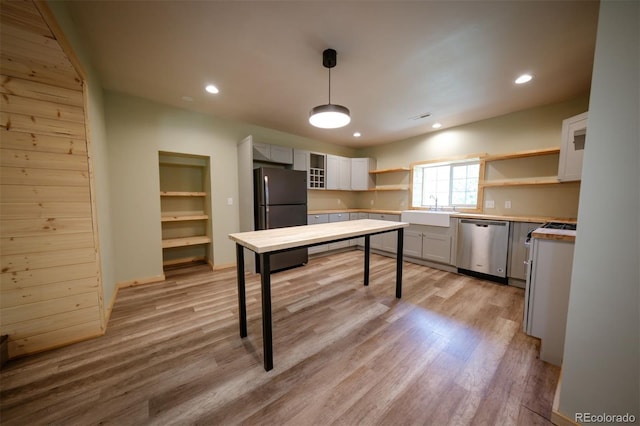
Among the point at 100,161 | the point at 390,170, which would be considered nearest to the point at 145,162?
the point at 100,161

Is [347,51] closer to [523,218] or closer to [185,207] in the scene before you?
[523,218]

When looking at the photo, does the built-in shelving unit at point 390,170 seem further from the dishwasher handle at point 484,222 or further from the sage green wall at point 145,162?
the sage green wall at point 145,162

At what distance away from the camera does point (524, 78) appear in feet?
7.67

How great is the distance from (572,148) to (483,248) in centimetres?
153

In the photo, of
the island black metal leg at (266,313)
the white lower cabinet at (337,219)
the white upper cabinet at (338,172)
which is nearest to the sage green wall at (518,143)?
the white upper cabinet at (338,172)

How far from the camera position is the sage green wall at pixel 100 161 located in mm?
1861

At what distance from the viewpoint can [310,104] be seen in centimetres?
302

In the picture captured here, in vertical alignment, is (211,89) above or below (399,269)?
above

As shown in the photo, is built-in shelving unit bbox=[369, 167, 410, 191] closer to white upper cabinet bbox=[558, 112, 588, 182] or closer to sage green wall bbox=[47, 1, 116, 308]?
white upper cabinet bbox=[558, 112, 588, 182]

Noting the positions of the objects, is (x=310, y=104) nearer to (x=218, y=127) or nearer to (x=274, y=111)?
(x=274, y=111)

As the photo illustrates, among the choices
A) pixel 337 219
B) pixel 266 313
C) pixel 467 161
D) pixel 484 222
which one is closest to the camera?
pixel 266 313

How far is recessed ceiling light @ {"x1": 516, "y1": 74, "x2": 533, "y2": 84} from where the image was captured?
7.55ft

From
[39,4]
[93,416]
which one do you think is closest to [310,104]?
[39,4]

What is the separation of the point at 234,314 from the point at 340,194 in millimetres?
3863
